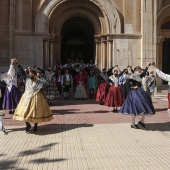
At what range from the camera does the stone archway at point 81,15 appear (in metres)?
18.4

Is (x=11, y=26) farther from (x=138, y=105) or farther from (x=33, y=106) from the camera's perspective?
(x=138, y=105)

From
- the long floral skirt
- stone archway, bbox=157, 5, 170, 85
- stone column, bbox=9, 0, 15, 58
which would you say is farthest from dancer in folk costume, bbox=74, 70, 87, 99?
the long floral skirt

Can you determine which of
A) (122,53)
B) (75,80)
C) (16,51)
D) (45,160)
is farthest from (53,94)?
(45,160)

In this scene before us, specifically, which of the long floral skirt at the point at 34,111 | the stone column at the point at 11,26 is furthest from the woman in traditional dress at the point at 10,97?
the stone column at the point at 11,26

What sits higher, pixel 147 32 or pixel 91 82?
pixel 147 32

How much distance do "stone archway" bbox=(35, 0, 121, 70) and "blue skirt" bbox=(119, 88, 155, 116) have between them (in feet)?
33.3

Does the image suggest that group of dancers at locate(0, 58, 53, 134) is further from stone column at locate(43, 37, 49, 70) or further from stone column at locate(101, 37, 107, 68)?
stone column at locate(101, 37, 107, 68)

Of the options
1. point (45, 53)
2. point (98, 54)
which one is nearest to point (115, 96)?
point (45, 53)

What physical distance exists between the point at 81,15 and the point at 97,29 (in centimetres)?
141

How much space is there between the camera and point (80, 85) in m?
16.9

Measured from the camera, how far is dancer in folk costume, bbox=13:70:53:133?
320 inches

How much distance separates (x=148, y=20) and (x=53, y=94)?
731 cm

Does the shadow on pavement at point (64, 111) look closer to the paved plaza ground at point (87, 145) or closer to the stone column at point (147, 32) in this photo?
the paved plaza ground at point (87, 145)

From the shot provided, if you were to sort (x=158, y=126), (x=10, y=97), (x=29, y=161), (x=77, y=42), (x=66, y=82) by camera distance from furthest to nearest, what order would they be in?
(x=77, y=42)
(x=66, y=82)
(x=10, y=97)
(x=158, y=126)
(x=29, y=161)
